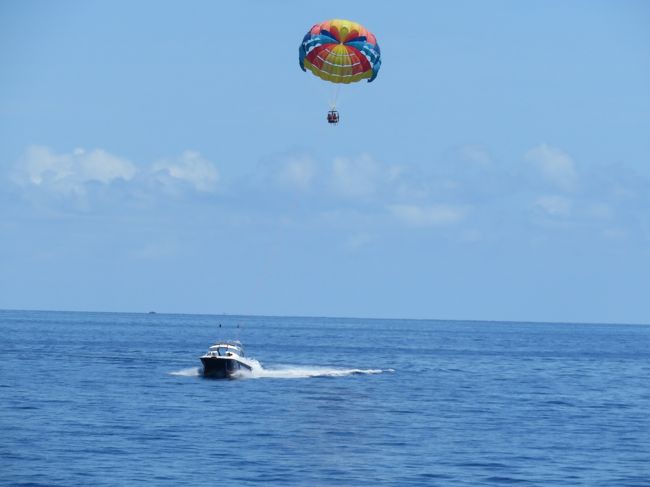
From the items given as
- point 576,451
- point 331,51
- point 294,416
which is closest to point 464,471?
point 576,451

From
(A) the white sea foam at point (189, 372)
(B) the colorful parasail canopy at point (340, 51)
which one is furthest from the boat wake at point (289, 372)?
(B) the colorful parasail canopy at point (340, 51)

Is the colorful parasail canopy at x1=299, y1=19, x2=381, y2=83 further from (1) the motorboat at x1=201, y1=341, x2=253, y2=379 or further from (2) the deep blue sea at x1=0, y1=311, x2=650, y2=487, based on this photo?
(1) the motorboat at x1=201, y1=341, x2=253, y2=379

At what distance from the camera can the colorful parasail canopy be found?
80.3 meters

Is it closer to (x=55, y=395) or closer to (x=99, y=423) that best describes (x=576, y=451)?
(x=99, y=423)

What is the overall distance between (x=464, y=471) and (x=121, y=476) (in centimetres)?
1641

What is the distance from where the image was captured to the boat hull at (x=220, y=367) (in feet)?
328

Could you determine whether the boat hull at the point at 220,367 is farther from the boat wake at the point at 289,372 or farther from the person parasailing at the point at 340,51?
the person parasailing at the point at 340,51

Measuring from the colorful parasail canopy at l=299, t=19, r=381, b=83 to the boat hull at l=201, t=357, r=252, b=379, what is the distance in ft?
100

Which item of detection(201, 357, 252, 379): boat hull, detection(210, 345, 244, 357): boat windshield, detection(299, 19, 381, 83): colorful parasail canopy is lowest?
detection(201, 357, 252, 379): boat hull

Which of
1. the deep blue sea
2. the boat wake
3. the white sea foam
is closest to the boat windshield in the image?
the boat wake

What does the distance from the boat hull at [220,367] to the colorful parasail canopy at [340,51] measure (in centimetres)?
3053

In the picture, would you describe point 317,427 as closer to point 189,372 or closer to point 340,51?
point 340,51

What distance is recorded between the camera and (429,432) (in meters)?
67.6

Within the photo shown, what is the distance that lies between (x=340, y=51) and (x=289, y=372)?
43707 millimetres
